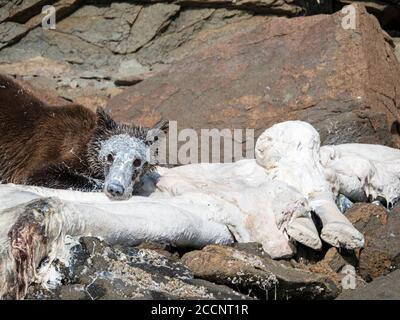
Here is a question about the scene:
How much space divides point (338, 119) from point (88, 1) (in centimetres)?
337

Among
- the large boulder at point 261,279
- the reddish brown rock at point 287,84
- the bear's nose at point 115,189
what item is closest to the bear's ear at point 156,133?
the bear's nose at point 115,189

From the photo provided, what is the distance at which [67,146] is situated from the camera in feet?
24.1

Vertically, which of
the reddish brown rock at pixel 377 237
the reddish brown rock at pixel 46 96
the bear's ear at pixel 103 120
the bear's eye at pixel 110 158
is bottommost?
the reddish brown rock at pixel 377 237

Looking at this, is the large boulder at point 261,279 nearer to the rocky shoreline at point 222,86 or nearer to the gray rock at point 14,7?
the rocky shoreline at point 222,86

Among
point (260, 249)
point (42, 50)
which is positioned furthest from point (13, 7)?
point (260, 249)

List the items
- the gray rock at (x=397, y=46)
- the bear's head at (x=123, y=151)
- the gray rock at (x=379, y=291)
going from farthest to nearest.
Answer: the gray rock at (x=397, y=46) → the bear's head at (x=123, y=151) → the gray rock at (x=379, y=291)

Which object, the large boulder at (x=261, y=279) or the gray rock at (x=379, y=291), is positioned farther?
the gray rock at (x=379, y=291)

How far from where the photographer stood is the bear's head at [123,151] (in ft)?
22.2

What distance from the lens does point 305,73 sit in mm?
8570

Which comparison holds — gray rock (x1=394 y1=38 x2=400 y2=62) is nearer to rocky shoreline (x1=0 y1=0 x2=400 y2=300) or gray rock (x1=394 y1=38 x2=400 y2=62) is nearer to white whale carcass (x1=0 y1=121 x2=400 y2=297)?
rocky shoreline (x1=0 y1=0 x2=400 y2=300)

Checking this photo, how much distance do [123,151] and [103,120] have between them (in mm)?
395

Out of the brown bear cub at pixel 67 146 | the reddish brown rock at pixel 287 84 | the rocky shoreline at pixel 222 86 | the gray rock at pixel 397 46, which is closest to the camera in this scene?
the rocky shoreline at pixel 222 86

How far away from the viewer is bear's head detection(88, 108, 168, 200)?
6754mm

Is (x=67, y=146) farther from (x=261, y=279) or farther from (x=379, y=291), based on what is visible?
(x=379, y=291)
